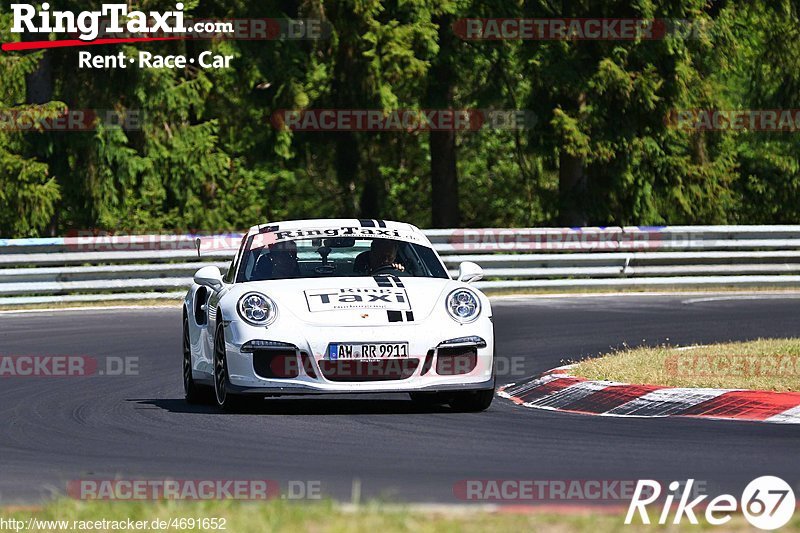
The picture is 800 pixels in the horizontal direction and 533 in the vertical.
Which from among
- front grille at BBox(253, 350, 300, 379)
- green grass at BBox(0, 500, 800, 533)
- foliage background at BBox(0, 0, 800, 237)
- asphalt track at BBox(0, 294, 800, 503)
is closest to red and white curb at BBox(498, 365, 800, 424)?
asphalt track at BBox(0, 294, 800, 503)

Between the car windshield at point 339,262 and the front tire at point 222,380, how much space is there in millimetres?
649

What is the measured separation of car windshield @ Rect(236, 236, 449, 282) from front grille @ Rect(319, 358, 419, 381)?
1.14m

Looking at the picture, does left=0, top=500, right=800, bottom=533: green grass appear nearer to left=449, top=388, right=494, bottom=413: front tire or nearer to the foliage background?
left=449, top=388, right=494, bottom=413: front tire

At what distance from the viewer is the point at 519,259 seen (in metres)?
25.0

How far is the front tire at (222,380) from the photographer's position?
1116cm

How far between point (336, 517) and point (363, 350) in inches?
176

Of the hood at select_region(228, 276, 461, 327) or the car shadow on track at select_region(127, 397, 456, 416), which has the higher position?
the hood at select_region(228, 276, 461, 327)

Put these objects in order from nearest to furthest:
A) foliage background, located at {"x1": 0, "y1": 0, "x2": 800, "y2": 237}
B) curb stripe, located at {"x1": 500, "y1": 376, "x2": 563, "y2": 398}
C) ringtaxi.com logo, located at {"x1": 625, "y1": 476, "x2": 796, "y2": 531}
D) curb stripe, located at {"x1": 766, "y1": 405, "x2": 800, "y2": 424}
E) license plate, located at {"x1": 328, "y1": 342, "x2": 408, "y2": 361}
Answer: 1. ringtaxi.com logo, located at {"x1": 625, "y1": 476, "x2": 796, "y2": 531}
2. curb stripe, located at {"x1": 766, "y1": 405, "x2": 800, "y2": 424}
3. license plate, located at {"x1": 328, "y1": 342, "x2": 408, "y2": 361}
4. curb stripe, located at {"x1": 500, "y1": 376, "x2": 563, "y2": 398}
5. foliage background, located at {"x1": 0, "y1": 0, "x2": 800, "y2": 237}

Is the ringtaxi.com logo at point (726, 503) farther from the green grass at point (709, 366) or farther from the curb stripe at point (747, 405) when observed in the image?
the green grass at point (709, 366)

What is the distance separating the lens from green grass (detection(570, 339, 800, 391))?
11.6m

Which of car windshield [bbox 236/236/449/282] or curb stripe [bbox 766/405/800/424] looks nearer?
curb stripe [bbox 766/405/800/424]

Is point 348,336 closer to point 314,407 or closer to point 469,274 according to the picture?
point 314,407

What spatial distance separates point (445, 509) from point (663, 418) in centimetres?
427

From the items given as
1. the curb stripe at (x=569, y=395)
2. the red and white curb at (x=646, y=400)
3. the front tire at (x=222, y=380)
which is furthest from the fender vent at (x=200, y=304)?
the curb stripe at (x=569, y=395)
